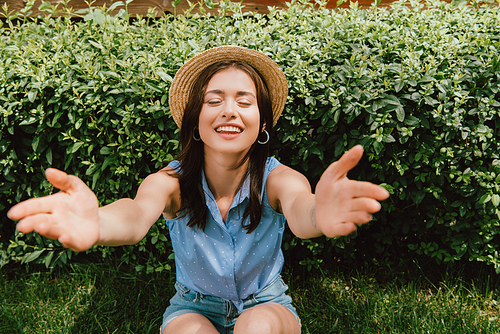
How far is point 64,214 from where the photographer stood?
1.17 metres

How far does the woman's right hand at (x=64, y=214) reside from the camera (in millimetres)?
1091

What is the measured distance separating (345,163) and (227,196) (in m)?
0.99

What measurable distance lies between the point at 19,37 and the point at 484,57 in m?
3.38

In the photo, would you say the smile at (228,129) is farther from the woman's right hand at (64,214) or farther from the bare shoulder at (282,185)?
the woman's right hand at (64,214)

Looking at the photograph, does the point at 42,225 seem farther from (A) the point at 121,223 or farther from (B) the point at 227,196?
(B) the point at 227,196

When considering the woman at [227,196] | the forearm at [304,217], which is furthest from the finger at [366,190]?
the woman at [227,196]

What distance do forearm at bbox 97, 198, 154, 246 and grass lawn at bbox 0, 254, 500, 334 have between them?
130 centimetres

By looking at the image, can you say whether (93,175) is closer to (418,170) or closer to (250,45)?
(250,45)

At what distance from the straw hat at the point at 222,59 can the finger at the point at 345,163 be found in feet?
3.14

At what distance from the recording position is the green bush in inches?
92.3

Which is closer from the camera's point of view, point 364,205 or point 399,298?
point 364,205

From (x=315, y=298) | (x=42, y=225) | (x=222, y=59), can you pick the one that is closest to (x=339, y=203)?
(x=42, y=225)

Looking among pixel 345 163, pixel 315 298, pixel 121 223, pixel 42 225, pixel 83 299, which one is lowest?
pixel 83 299

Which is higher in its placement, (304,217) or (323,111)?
(323,111)
